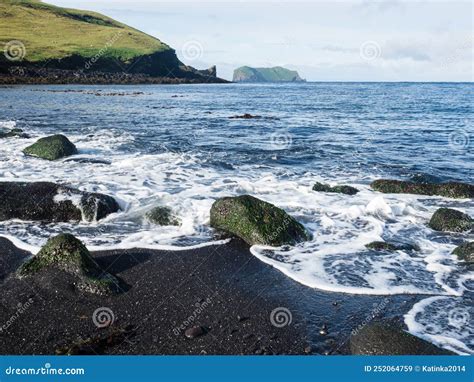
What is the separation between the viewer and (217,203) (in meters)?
12.2

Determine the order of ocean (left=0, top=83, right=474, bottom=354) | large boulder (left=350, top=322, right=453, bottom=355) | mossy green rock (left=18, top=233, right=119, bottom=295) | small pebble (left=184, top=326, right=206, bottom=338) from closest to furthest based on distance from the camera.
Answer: large boulder (left=350, top=322, right=453, bottom=355) < small pebble (left=184, top=326, right=206, bottom=338) < mossy green rock (left=18, top=233, right=119, bottom=295) < ocean (left=0, top=83, right=474, bottom=354)

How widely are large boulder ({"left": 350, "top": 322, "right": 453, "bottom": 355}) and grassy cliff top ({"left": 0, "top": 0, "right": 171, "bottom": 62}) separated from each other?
120m

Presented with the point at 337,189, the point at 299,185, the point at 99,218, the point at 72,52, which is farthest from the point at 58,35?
the point at 99,218

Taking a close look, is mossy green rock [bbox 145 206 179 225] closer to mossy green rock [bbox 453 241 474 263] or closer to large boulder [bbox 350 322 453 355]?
large boulder [bbox 350 322 453 355]

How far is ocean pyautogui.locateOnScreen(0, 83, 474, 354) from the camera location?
9562 millimetres

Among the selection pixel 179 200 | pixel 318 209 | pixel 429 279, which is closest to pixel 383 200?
pixel 318 209

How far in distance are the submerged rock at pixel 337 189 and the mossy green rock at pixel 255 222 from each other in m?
5.06

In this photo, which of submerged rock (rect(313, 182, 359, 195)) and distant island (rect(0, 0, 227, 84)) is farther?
distant island (rect(0, 0, 227, 84))

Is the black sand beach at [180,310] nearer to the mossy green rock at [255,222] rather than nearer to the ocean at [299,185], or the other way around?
the ocean at [299,185]

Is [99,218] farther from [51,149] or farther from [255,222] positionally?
[51,149]

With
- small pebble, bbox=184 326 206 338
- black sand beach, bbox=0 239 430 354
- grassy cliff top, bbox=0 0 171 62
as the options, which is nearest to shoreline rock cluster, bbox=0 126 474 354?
black sand beach, bbox=0 239 430 354

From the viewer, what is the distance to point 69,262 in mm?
8883

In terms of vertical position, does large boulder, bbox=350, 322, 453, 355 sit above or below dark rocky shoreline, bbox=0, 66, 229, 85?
below

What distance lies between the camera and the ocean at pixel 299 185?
9562 millimetres
